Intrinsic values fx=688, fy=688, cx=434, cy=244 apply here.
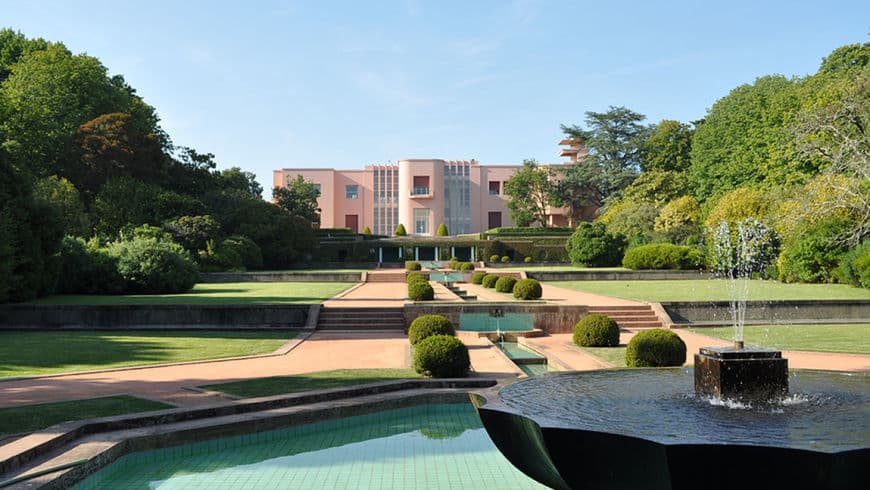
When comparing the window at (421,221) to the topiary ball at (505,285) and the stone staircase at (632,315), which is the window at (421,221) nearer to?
the topiary ball at (505,285)

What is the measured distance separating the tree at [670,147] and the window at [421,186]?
23.2 meters

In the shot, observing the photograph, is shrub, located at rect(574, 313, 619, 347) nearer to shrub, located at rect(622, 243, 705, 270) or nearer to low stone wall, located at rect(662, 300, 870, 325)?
low stone wall, located at rect(662, 300, 870, 325)

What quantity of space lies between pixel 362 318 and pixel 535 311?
403cm

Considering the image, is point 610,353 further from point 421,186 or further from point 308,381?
point 421,186

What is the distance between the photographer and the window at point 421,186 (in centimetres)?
6871

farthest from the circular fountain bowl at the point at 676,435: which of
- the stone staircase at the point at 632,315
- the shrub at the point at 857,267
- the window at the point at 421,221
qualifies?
the window at the point at 421,221

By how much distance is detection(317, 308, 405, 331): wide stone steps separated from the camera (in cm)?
1575

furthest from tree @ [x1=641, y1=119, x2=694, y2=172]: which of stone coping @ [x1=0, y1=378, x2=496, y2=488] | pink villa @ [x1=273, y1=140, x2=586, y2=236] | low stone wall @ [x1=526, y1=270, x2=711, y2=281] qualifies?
stone coping @ [x1=0, y1=378, x2=496, y2=488]

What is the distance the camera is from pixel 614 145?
56156mm

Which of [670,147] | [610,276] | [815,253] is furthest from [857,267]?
[670,147]

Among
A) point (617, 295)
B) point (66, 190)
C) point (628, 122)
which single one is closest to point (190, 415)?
point (617, 295)

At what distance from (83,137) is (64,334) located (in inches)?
819

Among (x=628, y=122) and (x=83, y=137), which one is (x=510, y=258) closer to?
(x=628, y=122)

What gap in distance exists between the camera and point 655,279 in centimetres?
3048
